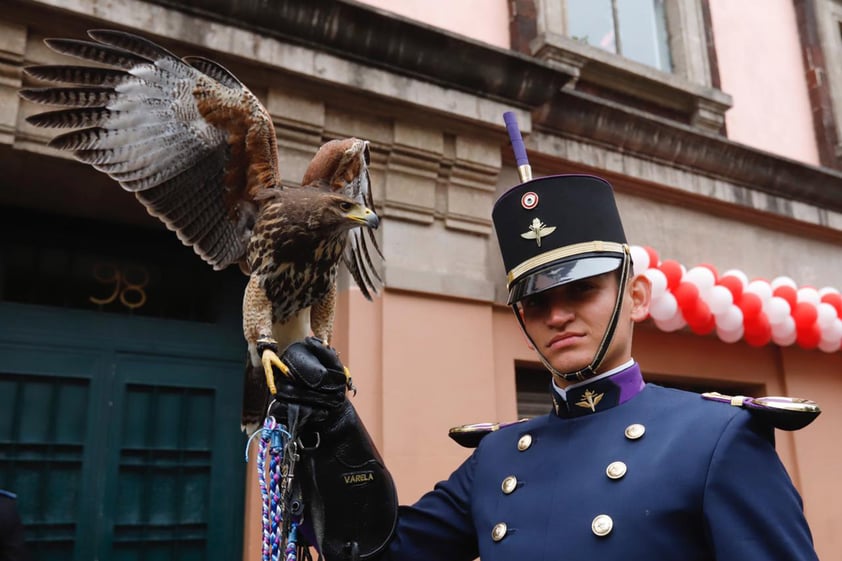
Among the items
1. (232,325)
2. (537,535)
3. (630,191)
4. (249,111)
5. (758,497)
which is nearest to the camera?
(758,497)

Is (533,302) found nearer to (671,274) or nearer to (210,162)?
(210,162)

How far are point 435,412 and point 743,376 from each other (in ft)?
10.2

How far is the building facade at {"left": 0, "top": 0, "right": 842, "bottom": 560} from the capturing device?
389cm

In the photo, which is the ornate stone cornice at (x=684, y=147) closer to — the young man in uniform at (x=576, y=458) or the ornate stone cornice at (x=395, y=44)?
the ornate stone cornice at (x=395, y=44)

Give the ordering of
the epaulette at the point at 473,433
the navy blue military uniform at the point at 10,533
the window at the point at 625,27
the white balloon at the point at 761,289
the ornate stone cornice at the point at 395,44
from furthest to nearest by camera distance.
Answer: the window at the point at 625,27
the white balloon at the point at 761,289
the ornate stone cornice at the point at 395,44
the navy blue military uniform at the point at 10,533
the epaulette at the point at 473,433

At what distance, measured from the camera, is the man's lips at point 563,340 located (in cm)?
165

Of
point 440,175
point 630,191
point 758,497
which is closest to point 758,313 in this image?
point 630,191

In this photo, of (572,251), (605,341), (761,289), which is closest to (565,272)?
(572,251)

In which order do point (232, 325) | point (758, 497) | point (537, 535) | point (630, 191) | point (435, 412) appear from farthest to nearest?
point (630, 191), point (232, 325), point (435, 412), point (537, 535), point (758, 497)

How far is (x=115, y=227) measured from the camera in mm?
4422

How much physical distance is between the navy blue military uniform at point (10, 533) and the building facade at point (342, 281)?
0.57 metres

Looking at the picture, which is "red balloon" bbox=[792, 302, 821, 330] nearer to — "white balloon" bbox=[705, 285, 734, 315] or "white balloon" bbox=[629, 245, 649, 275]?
"white balloon" bbox=[705, 285, 734, 315]

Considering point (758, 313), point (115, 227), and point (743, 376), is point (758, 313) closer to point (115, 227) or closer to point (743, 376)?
point (743, 376)

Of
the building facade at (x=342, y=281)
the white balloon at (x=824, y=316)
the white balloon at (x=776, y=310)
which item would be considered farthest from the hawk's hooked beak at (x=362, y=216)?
the white balloon at (x=824, y=316)
